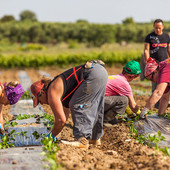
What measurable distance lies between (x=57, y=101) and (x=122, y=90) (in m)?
1.33

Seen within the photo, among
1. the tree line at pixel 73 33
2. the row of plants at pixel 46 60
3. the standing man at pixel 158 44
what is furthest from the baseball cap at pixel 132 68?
the tree line at pixel 73 33

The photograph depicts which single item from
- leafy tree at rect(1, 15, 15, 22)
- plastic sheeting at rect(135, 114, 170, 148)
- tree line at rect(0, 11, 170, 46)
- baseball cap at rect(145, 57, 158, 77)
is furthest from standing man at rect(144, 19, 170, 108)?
leafy tree at rect(1, 15, 15, 22)

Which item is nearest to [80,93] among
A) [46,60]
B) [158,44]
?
[158,44]

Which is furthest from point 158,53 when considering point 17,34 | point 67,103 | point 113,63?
point 17,34

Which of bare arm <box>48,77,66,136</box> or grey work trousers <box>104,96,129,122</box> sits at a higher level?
bare arm <box>48,77,66,136</box>

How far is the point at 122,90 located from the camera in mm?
3857

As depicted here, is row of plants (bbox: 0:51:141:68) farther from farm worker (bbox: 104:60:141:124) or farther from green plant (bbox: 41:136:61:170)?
green plant (bbox: 41:136:61:170)

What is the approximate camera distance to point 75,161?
2.54 metres

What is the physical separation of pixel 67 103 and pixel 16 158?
2.80 feet

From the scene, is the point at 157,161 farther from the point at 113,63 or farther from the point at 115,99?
the point at 113,63

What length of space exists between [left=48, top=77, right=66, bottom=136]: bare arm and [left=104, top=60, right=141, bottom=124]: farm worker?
3.79 feet

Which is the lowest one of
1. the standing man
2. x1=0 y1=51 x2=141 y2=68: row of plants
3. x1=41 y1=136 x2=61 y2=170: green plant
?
x1=0 y1=51 x2=141 y2=68: row of plants

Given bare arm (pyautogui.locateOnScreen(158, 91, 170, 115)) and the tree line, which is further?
the tree line

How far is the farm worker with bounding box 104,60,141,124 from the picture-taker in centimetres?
380
